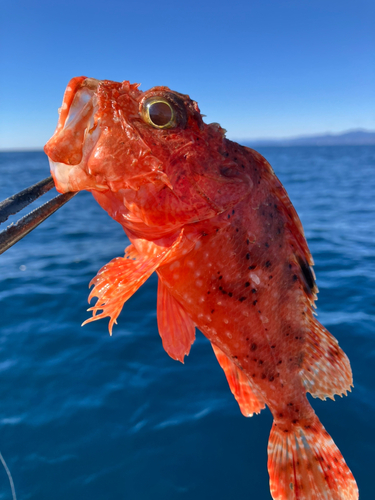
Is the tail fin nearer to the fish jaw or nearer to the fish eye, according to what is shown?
the fish jaw

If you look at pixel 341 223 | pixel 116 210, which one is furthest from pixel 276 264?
pixel 341 223

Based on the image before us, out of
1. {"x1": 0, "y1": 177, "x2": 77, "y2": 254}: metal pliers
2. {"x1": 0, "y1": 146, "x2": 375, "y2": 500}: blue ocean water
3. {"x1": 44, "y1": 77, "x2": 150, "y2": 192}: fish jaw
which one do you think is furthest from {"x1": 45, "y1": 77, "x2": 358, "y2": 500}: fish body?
{"x1": 0, "y1": 146, "x2": 375, "y2": 500}: blue ocean water

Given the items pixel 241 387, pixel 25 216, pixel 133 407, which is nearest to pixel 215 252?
pixel 25 216

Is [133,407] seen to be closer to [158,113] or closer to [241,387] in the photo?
[241,387]

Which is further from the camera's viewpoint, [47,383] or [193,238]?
[47,383]

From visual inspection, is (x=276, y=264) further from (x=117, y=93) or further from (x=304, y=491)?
(x=304, y=491)
